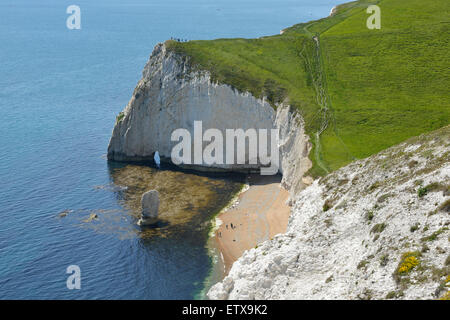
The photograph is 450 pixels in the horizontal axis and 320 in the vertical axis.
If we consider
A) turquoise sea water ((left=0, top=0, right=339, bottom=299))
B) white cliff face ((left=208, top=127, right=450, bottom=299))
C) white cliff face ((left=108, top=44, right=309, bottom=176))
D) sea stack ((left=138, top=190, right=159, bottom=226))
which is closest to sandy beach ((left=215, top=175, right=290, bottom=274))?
turquoise sea water ((left=0, top=0, right=339, bottom=299))

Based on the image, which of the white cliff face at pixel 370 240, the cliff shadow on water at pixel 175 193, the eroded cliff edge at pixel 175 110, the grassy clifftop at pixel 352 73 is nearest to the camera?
the white cliff face at pixel 370 240

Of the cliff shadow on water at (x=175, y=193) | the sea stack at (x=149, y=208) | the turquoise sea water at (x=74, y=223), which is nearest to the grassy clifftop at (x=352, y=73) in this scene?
the cliff shadow on water at (x=175, y=193)

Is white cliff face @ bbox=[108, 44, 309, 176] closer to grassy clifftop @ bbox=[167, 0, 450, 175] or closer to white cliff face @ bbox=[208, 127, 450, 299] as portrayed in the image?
grassy clifftop @ bbox=[167, 0, 450, 175]

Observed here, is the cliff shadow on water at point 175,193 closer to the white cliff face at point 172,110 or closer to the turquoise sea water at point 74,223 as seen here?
the turquoise sea water at point 74,223

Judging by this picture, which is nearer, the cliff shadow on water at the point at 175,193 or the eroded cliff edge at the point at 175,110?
the cliff shadow on water at the point at 175,193

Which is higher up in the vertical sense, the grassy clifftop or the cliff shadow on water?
the grassy clifftop

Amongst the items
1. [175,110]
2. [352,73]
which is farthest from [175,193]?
[352,73]

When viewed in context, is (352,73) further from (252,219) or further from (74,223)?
(74,223)
